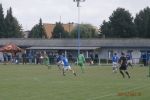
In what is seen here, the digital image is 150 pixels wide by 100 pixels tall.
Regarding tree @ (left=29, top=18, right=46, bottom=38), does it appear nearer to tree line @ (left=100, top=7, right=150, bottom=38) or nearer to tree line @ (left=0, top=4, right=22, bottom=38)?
tree line @ (left=0, top=4, right=22, bottom=38)

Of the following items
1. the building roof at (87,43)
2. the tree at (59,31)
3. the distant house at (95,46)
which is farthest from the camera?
the tree at (59,31)

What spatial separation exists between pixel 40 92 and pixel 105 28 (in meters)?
102

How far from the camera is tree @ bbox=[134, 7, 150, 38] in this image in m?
111

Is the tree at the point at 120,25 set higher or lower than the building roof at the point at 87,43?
higher

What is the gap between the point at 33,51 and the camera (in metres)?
88.4

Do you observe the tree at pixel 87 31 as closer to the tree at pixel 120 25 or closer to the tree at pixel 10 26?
the tree at pixel 120 25

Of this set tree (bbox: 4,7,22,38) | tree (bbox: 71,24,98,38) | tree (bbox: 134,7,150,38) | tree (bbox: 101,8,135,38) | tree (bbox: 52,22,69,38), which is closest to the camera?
tree (bbox: 134,7,150,38)

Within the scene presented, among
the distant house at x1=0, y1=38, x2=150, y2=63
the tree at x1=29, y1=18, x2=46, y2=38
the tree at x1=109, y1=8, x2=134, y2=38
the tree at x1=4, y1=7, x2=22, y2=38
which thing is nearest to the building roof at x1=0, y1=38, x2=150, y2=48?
the distant house at x1=0, y1=38, x2=150, y2=63

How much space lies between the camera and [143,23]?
4616 inches

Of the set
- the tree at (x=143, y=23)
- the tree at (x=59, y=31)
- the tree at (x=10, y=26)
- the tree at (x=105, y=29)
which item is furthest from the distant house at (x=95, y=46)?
the tree at (x=59, y=31)

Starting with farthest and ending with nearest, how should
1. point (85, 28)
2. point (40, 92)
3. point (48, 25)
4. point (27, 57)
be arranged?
point (48, 25) < point (85, 28) < point (27, 57) < point (40, 92)

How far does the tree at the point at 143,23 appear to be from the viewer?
11136 cm

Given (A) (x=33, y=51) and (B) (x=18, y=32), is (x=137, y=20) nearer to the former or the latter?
(B) (x=18, y=32)

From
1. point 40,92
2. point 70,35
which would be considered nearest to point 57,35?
point 70,35
